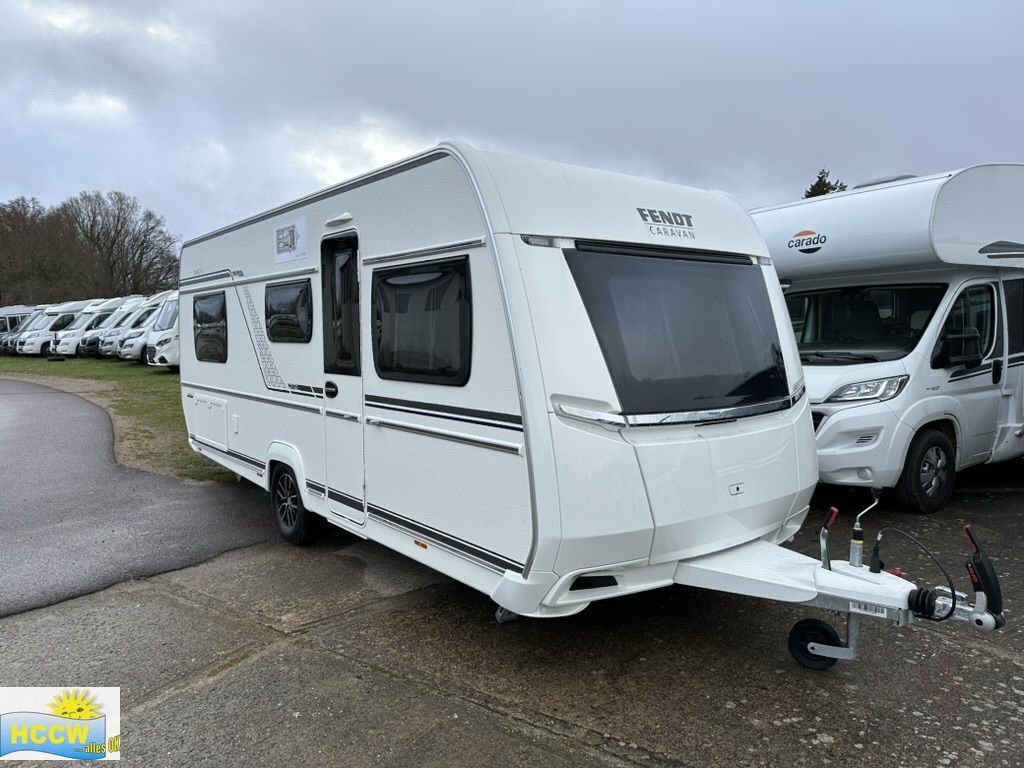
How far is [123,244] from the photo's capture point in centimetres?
5050

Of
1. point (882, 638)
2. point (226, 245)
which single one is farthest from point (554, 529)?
point (226, 245)

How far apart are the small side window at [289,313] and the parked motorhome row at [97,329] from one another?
49.5ft

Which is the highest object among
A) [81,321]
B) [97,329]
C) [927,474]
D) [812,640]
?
[81,321]

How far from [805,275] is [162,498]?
21.3 ft

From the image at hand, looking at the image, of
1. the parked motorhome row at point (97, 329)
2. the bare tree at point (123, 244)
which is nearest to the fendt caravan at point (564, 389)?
the parked motorhome row at point (97, 329)

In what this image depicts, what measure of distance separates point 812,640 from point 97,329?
94.8 ft

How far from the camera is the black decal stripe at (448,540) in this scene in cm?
352

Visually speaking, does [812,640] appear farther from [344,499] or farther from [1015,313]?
[1015,313]

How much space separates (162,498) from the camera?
740 centimetres

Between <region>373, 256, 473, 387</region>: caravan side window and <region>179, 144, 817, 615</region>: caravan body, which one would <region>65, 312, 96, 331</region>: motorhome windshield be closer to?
<region>179, 144, 817, 615</region>: caravan body

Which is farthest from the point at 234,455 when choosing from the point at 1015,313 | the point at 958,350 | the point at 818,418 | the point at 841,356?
the point at 1015,313

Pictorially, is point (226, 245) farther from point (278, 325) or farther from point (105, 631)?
point (105, 631)

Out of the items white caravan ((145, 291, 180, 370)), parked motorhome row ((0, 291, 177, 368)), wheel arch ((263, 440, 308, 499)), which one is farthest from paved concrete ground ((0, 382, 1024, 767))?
parked motorhome row ((0, 291, 177, 368))

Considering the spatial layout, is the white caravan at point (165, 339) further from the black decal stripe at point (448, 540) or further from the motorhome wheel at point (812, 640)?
the motorhome wheel at point (812, 640)
